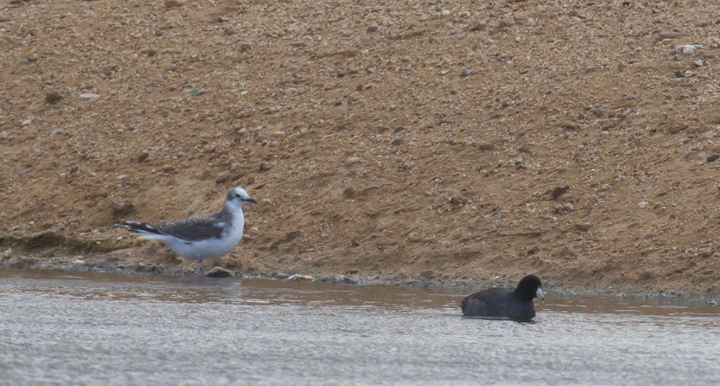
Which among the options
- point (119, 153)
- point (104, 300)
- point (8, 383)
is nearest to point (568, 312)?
point (104, 300)

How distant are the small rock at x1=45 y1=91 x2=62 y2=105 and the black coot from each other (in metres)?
11.3

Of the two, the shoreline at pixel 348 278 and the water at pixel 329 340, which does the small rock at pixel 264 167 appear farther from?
the water at pixel 329 340

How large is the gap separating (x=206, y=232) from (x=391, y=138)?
3.51 meters

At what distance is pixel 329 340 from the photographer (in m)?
6.89

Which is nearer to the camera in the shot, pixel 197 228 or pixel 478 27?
pixel 197 228

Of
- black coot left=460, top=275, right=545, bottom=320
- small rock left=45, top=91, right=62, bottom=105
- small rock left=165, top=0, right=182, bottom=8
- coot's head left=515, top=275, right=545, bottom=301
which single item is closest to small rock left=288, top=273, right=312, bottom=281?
black coot left=460, top=275, right=545, bottom=320

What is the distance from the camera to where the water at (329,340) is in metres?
5.71

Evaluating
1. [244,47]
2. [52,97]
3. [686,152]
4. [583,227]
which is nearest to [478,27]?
[244,47]

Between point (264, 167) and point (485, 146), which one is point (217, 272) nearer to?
point (264, 167)

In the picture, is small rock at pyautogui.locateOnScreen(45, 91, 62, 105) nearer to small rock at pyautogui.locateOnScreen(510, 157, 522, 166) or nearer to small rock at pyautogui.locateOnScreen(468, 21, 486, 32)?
small rock at pyautogui.locateOnScreen(468, 21, 486, 32)

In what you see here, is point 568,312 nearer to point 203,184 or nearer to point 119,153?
point 203,184

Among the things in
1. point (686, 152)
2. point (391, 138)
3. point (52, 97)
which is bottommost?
point (686, 152)

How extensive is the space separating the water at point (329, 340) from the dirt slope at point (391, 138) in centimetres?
166

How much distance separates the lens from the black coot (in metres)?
8.34
